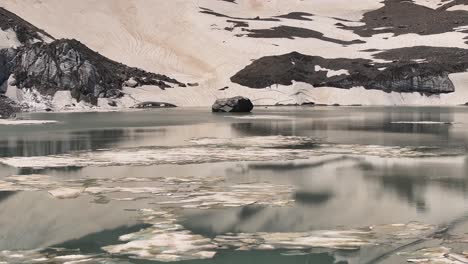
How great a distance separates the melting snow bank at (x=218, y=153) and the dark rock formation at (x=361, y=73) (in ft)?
243

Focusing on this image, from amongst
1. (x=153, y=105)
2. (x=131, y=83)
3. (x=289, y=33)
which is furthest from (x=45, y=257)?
(x=289, y=33)

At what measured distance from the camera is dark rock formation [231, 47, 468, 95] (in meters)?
101

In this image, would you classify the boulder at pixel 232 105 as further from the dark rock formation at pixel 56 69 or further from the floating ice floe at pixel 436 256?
the floating ice floe at pixel 436 256

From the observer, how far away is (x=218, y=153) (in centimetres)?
2322

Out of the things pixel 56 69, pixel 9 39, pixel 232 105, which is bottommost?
pixel 232 105

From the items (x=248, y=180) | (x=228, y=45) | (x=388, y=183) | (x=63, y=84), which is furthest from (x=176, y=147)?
(x=228, y=45)

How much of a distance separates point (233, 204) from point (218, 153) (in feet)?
32.0

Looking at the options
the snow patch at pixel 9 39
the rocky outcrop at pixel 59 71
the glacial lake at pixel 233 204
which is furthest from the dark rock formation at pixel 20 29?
the glacial lake at pixel 233 204

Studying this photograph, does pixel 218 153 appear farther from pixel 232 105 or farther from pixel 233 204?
pixel 232 105

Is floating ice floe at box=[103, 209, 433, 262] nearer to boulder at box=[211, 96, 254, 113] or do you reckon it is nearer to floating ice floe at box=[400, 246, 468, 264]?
floating ice floe at box=[400, 246, 468, 264]

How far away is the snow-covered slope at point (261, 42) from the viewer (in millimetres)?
99312

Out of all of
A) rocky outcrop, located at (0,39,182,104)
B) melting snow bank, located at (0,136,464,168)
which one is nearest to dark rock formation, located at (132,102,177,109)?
rocky outcrop, located at (0,39,182,104)

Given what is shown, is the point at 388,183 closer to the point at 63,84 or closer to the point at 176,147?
the point at 176,147

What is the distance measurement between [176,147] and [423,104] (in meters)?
80.8
